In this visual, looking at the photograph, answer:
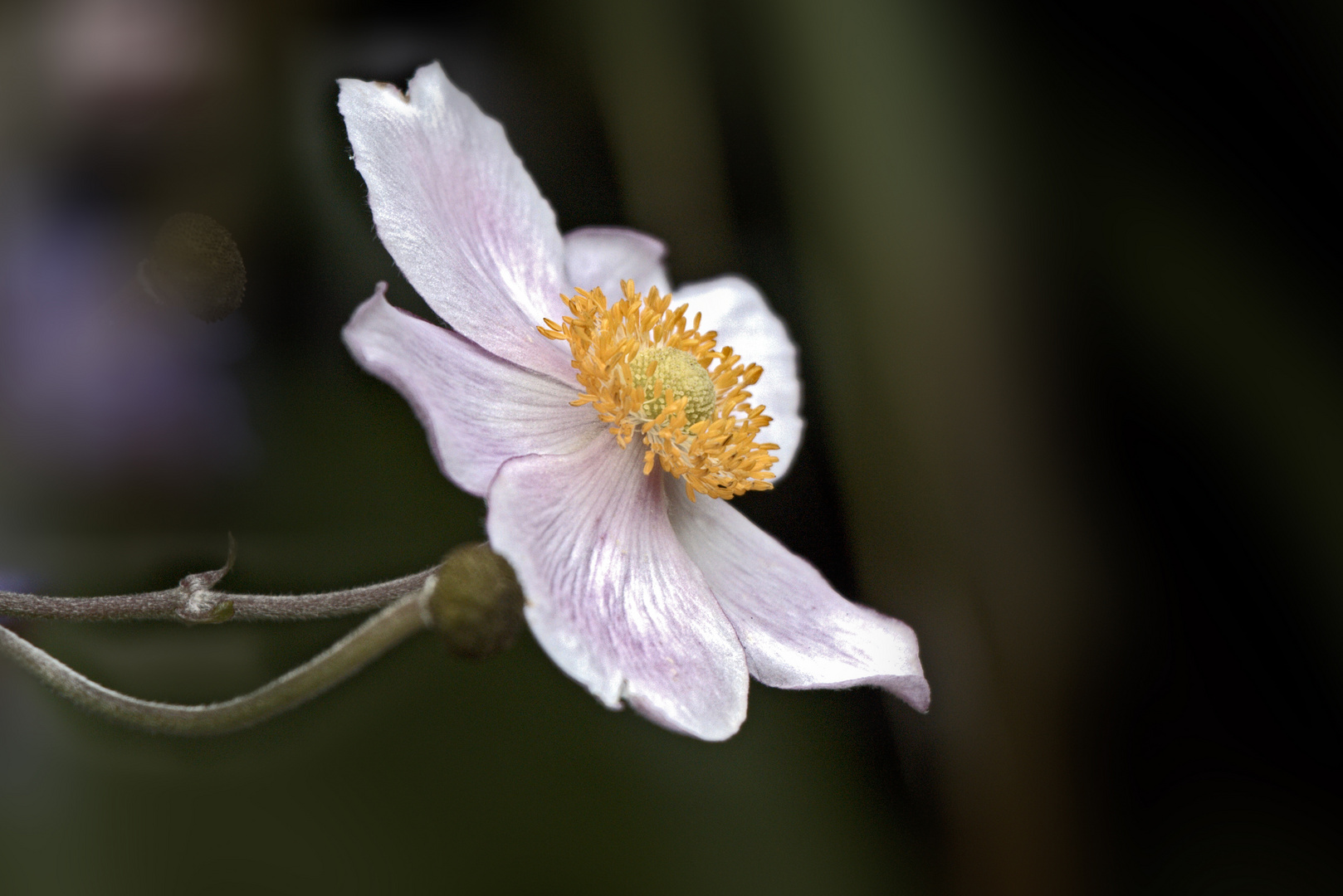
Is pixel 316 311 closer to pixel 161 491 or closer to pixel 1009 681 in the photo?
pixel 161 491

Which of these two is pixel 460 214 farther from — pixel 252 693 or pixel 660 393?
A: pixel 252 693

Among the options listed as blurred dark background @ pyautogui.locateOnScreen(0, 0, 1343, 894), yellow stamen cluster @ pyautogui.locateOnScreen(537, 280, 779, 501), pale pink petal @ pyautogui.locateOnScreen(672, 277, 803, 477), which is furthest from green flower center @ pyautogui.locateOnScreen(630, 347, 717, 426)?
blurred dark background @ pyautogui.locateOnScreen(0, 0, 1343, 894)

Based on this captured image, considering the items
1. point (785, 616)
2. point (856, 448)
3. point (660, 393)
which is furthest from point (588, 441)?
point (856, 448)

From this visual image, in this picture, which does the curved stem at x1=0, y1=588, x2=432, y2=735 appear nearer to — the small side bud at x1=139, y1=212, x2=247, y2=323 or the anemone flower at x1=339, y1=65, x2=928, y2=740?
the anemone flower at x1=339, y1=65, x2=928, y2=740

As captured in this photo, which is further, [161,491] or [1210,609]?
[1210,609]

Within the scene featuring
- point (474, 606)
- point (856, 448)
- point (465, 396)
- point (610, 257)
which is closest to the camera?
point (474, 606)

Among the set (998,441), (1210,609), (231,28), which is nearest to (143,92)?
(231,28)

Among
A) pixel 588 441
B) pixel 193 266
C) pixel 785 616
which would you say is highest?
pixel 193 266

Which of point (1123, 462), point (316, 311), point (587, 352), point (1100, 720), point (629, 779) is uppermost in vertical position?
point (316, 311)
